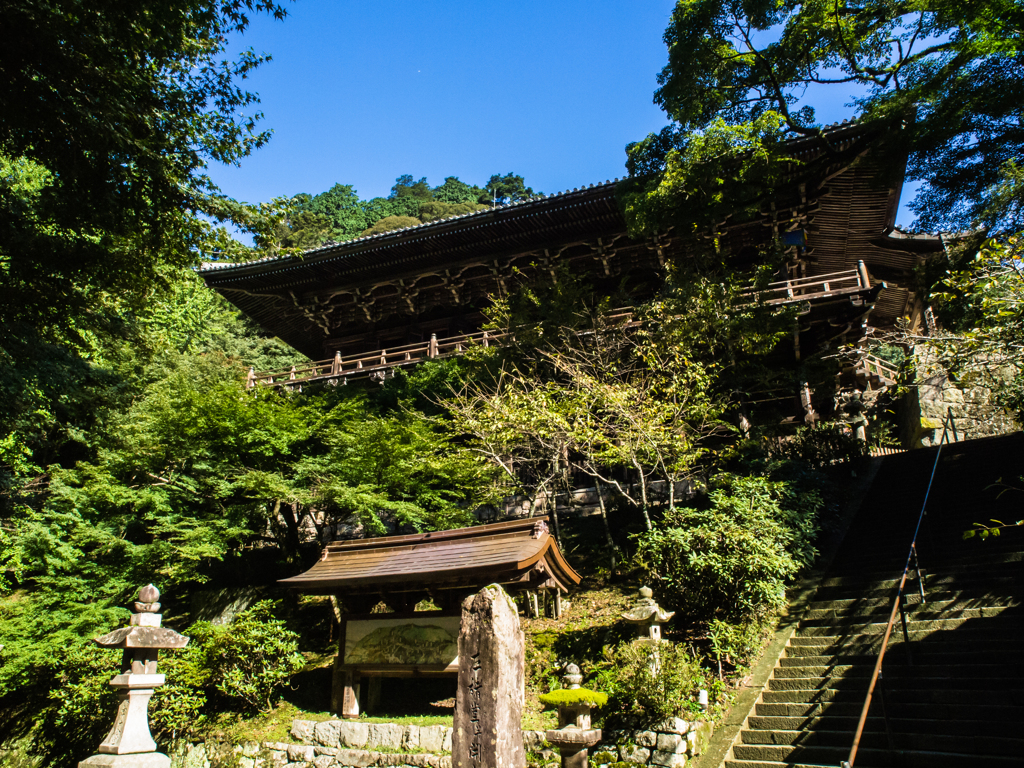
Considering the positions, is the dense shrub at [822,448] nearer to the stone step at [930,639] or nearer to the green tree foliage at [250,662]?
the stone step at [930,639]

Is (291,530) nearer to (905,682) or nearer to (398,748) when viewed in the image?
(398,748)

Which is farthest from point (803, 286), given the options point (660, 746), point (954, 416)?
point (660, 746)

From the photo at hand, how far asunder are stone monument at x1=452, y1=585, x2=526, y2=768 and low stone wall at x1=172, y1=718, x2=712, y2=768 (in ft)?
9.32

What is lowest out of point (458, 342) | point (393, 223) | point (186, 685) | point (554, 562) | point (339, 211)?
point (186, 685)

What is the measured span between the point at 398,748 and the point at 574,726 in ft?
9.03

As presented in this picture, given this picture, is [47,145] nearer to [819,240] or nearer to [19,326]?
[19,326]

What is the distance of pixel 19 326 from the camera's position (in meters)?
7.95

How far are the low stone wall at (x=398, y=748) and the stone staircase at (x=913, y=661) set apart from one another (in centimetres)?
59

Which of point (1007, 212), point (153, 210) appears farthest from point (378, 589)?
point (1007, 212)

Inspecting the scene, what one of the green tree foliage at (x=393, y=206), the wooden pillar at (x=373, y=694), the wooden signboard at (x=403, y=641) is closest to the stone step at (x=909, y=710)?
the wooden signboard at (x=403, y=641)

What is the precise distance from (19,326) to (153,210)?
2386mm

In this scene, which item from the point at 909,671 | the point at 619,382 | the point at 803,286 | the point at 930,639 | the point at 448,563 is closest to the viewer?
the point at 909,671

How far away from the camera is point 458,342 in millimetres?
17297

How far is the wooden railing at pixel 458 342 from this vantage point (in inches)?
527
